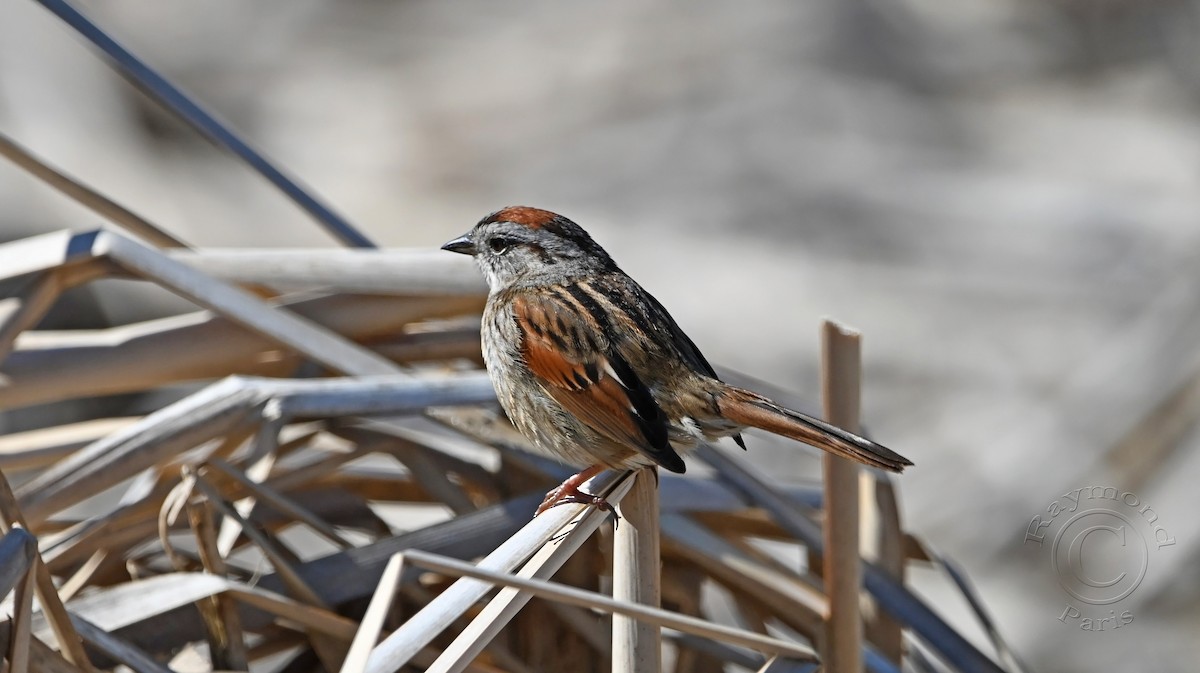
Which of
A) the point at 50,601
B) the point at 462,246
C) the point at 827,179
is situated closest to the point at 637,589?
the point at 50,601

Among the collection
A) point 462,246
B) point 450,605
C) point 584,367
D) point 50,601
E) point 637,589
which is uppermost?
point 462,246

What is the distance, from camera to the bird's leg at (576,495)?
1883 mm

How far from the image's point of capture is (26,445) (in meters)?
2.51

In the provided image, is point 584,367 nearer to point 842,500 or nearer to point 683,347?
point 683,347

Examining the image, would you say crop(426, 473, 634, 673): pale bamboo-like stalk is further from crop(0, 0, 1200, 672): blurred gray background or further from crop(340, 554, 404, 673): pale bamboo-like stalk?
crop(0, 0, 1200, 672): blurred gray background

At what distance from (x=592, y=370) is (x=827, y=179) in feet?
13.0

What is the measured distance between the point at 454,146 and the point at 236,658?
457 centimetres

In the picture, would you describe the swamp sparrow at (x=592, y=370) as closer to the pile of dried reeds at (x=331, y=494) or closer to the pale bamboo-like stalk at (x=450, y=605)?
the pile of dried reeds at (x=331, y=494)

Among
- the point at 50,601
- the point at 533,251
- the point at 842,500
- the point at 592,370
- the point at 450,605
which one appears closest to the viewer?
the point at 450,605

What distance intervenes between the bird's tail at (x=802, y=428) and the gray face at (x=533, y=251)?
0.46m

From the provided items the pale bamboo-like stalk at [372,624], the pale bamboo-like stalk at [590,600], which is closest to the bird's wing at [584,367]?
the pale bamboo-like stalk at [590,600]

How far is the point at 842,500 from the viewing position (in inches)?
82.7

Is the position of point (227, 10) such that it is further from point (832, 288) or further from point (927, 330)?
point (927, 330)

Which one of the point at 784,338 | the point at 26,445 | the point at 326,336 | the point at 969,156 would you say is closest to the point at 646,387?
the point at 326,336
